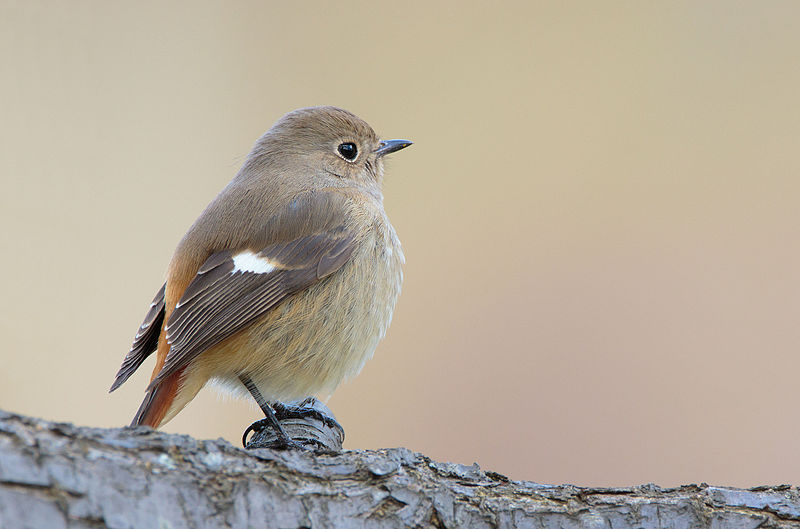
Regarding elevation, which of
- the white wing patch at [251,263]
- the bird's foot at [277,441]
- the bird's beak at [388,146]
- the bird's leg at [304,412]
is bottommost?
the bird's foot at [277,441]

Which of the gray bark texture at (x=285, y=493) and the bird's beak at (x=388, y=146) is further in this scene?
the bird's beak at (x=388, y=146)

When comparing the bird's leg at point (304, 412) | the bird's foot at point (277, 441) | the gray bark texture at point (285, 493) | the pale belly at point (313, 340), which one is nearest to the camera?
the gray bark texture at point (285, 493)

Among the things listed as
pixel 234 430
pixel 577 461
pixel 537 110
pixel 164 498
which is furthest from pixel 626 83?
pixel 164 498

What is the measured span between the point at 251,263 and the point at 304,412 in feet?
1.74

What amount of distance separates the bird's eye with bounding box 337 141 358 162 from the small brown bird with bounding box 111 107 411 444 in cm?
34

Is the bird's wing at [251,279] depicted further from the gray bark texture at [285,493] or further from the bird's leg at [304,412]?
the gray bark texture at [285,493]

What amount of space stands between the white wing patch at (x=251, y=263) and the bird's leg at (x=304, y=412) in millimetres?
436

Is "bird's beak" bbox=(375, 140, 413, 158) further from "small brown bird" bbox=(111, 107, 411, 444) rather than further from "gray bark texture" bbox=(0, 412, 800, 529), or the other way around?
"gray bark texture" bbox=(0, 412, 800, 529)

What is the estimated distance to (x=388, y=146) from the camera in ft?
10.4

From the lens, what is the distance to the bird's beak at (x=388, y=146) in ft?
10.4

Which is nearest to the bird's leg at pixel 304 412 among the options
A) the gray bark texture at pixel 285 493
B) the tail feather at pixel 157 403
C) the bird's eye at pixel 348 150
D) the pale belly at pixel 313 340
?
the pale belly at pixel 313 340

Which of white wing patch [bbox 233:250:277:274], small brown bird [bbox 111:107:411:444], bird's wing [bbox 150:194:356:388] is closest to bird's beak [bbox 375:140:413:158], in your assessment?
small brown bird [bbox 111:107:411:444]

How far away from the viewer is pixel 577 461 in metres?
3.84

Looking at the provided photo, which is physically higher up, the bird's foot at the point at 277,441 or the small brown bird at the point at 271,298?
the small brown bird at the point at 271,298
